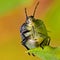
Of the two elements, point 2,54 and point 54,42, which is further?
point 2,54

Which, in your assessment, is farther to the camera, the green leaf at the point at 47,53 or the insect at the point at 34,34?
the insect at the point at 34,34

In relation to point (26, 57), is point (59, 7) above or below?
above

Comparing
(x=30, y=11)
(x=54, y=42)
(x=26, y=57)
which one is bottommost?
(x=26, y=57)

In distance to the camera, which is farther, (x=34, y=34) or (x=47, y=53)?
(x=34, y=34)

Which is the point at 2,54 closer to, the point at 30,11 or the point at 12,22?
the point at 12,22

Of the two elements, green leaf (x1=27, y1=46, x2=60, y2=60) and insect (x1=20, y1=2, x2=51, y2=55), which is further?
insect (x1=20, y1=2, x2=51, y2=55)

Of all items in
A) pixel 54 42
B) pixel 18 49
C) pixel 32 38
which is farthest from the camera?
pixel 18 49

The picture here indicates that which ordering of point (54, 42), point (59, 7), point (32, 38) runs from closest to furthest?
point (32, 38), point (54, 42), point (59, 7)

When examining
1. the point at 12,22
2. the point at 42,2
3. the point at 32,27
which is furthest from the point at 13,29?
the point at 32,27

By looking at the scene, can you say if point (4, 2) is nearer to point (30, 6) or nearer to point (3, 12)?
point (3, 12)
